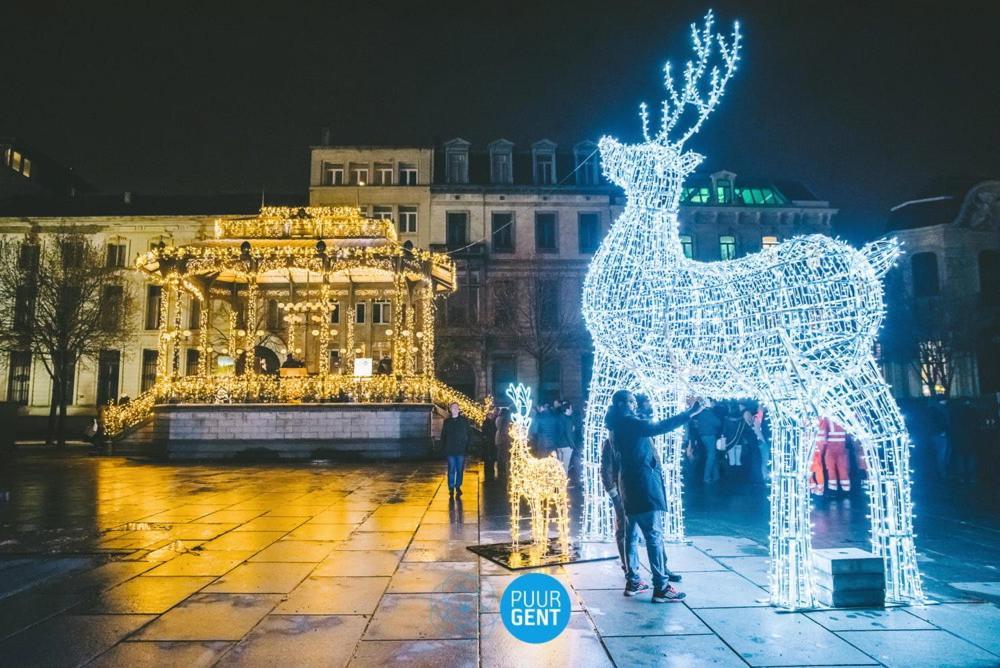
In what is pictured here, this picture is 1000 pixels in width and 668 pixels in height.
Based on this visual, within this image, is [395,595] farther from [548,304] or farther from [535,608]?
[548,304]

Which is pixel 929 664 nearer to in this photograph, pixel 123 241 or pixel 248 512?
pixel 248 512

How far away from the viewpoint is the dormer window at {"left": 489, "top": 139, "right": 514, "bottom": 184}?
3722cm

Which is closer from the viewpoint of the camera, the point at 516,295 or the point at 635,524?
the point at 635,524

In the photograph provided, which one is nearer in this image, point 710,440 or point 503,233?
point 710,440

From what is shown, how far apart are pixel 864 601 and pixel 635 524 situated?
189cm

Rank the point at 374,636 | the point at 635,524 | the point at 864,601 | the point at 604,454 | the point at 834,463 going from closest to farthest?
the point at 374,636
the point at 864,601
the point at 635,524
the point at 604,454
the point at 834,463

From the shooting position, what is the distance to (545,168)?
124 ft

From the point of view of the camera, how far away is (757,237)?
36.5 meters

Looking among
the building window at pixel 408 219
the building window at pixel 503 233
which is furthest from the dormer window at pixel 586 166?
the building window at pixel 408 219

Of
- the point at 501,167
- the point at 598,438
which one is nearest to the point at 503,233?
the point at 501,167

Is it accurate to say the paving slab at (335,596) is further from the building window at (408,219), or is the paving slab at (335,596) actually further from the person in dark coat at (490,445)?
the building window at (408,219)

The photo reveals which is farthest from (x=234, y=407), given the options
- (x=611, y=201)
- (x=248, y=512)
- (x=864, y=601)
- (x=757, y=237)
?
(x=757, y=237)

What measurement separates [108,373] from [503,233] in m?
23.6

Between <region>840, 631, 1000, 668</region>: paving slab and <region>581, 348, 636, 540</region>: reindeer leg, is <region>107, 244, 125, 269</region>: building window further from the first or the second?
<region>840, 631, 1000, 668</region>: paving slab
